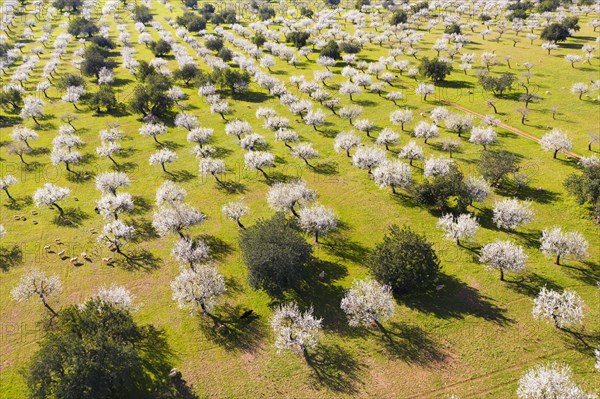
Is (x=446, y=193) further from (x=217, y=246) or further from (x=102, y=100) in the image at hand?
(x=102, y=100)

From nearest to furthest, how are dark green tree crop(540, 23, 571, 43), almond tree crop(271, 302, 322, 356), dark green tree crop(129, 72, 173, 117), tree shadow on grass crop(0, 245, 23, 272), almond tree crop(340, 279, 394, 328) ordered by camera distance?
almond tree crop(271, 302, 322, 356) < almond tree crop(340, 279, 394, 328) < tree shadow on grass crop(0, 245, 23, 272) < dark green tree crop(129, 72, 173, 117) < dark green tree crop(540, 23, 571, 43)

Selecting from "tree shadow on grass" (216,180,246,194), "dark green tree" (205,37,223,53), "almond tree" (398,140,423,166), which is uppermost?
"dark green tree" (205,37,223,53)

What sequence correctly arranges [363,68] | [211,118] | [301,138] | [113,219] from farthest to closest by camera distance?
1. [363,68]
2. [211,118]
3. [301,138]
4. [113,219]

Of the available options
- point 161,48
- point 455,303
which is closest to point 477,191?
point 455,303

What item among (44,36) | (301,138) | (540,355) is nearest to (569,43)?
(301,138)

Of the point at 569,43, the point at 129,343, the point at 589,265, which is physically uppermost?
the point at 569,43

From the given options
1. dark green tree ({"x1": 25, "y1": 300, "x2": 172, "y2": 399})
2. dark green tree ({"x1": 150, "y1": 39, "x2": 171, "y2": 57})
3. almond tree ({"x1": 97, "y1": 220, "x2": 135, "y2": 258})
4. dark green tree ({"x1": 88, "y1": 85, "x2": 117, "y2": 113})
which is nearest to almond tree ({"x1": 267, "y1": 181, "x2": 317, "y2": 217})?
almond tree ({"x1": 97, "y1": 220, "x2": 135, "y2": 258})

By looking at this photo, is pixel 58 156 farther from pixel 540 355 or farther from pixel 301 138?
pixel 540 355

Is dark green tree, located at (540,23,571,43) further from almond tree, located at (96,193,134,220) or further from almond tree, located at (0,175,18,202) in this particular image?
almond tree, located at (0,175,18,202)
